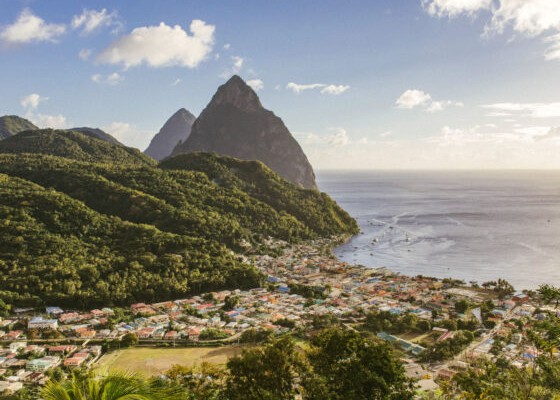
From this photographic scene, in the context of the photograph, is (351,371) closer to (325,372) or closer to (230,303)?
(325,372)

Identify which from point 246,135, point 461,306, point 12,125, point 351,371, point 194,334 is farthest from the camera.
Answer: point 12,125

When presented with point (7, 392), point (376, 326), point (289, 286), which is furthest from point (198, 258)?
point (7, 392)

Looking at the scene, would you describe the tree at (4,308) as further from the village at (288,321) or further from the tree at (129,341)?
the tree at (129,341)

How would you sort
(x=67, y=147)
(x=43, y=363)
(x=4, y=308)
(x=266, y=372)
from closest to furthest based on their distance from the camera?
1. (x=266, y=372)
2. (x=43, y=363)
3. (x=4, y=308)
4. (x=67, y=147)

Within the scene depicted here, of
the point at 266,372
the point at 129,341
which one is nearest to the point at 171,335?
the point at 129,341

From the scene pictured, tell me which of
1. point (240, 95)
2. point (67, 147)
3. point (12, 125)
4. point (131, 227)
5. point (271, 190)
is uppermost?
point (240, 95)

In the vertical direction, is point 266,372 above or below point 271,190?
below

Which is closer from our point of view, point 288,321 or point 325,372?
point 325,372

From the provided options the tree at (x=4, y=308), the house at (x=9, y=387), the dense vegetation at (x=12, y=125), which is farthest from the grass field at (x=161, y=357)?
the dense vegetation at (x=12, y=125)
